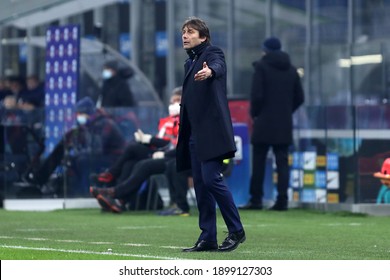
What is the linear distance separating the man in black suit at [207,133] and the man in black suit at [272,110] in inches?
271

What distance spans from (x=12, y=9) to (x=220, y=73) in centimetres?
811

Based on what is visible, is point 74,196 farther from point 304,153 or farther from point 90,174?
point 304,153

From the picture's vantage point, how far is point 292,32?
2575 centimetres

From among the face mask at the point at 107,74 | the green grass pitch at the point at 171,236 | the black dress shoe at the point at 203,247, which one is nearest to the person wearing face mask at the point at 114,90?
the face mask at the point at 107,74

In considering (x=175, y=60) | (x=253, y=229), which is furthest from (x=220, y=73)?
(x=175, y=60)

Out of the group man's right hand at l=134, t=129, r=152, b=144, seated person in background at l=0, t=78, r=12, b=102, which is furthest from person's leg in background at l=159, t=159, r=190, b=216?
seated person in background at l=0, t=78, r=12, b=102

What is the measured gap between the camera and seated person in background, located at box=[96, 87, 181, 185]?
723 inches

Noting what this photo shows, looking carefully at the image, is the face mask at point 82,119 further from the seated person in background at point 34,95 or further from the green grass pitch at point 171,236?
the seated person in background at point 34,95

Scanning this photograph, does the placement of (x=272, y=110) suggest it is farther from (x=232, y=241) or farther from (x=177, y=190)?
(x=232, y=241)

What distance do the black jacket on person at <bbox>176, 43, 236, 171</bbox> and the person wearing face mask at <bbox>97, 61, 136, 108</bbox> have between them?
10.6 metres

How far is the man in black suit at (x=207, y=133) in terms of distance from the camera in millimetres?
11867

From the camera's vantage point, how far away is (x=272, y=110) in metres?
19.1

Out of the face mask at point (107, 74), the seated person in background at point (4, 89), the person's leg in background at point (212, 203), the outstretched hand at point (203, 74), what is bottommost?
the person's leg in background at point (212, 203)

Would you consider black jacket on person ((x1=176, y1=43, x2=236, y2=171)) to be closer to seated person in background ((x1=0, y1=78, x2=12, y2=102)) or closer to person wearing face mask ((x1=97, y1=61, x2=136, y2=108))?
person wearing face mask ((x1=97, y1=61, x2=136, y2=108))
